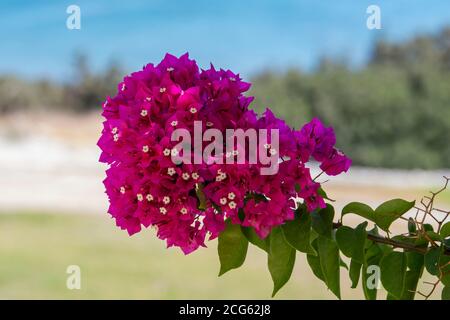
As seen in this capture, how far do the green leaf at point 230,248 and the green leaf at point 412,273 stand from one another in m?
0.23

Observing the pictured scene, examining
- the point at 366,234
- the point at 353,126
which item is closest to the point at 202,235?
the point at 366,234

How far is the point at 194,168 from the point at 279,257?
168 mm

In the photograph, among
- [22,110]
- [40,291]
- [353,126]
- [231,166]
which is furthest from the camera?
[22,110]

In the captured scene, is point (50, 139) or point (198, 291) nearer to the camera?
point (198, 291)

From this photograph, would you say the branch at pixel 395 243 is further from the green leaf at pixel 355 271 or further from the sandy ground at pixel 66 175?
the sandy ground at pixel 66 175

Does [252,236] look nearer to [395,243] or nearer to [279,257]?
[279,257]

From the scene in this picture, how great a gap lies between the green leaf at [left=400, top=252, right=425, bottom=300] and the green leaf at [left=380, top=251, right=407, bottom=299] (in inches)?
1.2

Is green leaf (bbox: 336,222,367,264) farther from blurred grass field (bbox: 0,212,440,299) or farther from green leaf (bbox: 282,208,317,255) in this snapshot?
blurred grass field (bbox: 0,212,440,299)

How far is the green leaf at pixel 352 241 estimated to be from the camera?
800 millimetres

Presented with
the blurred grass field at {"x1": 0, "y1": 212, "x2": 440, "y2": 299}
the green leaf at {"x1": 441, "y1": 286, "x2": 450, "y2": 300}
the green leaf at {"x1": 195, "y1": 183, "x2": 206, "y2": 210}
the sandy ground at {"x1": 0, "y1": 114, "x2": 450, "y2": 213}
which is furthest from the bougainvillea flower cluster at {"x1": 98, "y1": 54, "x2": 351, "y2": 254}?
the sandy ground at {"x1": 0, "y1": 114, "x2": 450, "y2": 213}

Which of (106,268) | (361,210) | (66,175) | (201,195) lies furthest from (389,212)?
(66,175)
